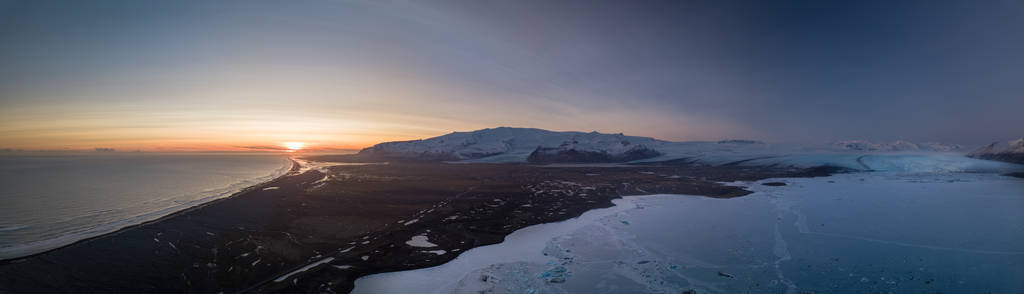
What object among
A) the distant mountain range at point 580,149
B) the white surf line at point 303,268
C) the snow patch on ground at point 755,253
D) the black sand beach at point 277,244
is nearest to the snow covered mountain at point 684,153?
the distant mountain range at point 580,149

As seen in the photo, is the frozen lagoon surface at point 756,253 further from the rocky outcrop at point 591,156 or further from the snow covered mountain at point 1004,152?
the rocky outcrop at point 591,156

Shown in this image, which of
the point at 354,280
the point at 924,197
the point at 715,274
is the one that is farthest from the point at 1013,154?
the point at 354,280

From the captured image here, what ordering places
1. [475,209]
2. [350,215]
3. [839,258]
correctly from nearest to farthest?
[839,258]
[350,215]
[475,209]

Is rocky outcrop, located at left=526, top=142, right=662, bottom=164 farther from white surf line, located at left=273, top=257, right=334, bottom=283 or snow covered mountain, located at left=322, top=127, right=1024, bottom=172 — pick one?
white surf line, located at left=273, top=257, right=334, bottom=283

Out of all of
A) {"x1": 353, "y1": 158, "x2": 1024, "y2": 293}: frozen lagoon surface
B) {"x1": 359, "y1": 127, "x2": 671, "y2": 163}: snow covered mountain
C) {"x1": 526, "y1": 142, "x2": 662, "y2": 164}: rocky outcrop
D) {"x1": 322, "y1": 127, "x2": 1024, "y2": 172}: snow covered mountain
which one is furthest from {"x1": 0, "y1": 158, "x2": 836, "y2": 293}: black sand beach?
{"x1": 359, "y1": 127, "x2": 671, "y2": 163}: snow covered mountain

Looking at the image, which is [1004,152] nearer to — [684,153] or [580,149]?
[684,153]

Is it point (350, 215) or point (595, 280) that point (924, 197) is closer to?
point (595, 280)
